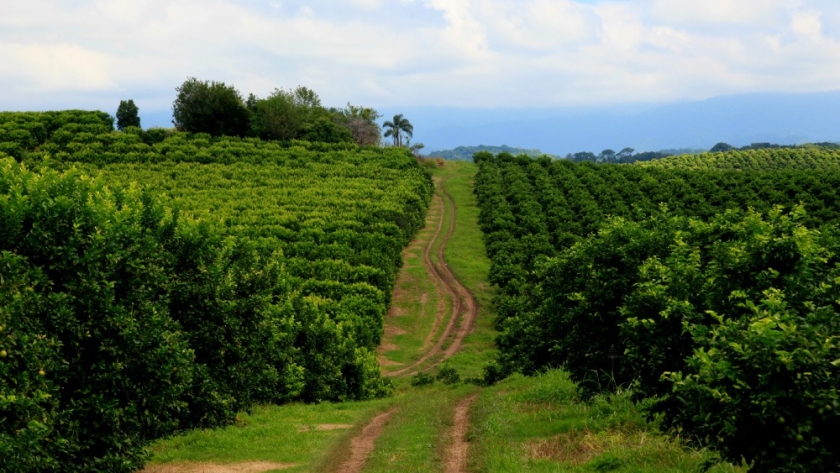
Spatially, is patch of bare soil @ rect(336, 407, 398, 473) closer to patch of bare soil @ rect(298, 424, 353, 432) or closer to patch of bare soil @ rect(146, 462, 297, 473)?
patch of bare soil @ rect(298, 424, 353, 432)

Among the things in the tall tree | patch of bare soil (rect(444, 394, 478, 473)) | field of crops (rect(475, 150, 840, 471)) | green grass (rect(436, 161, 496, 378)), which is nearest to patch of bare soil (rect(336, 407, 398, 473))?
patch of bare soil (rect(444, 394, 478, 473))

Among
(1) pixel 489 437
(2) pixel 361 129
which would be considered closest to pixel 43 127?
(2) pixel 361 129

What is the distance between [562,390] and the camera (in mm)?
18406

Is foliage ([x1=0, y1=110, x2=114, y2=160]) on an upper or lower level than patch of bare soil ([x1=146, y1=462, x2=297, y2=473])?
upper

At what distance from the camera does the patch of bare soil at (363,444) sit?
1505 cm

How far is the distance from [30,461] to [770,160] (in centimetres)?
11751

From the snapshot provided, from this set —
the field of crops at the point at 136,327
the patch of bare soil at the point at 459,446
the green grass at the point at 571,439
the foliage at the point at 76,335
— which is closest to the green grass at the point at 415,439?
the patch of bare soil at the point at 459,446

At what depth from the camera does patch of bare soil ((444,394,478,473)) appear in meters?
13.7

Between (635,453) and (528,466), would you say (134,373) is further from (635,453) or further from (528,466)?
(635,453)

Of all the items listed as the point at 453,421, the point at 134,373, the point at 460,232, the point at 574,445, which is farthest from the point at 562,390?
the point at 460,232

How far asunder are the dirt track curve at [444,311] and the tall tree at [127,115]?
45.1m

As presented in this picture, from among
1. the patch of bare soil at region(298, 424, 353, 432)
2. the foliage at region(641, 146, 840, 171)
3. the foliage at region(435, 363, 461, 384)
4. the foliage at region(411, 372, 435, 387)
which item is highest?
the foliage at region(641, 146, 840, 171)

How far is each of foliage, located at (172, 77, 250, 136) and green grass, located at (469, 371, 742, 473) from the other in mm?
72473

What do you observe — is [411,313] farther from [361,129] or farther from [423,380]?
[361,129]
